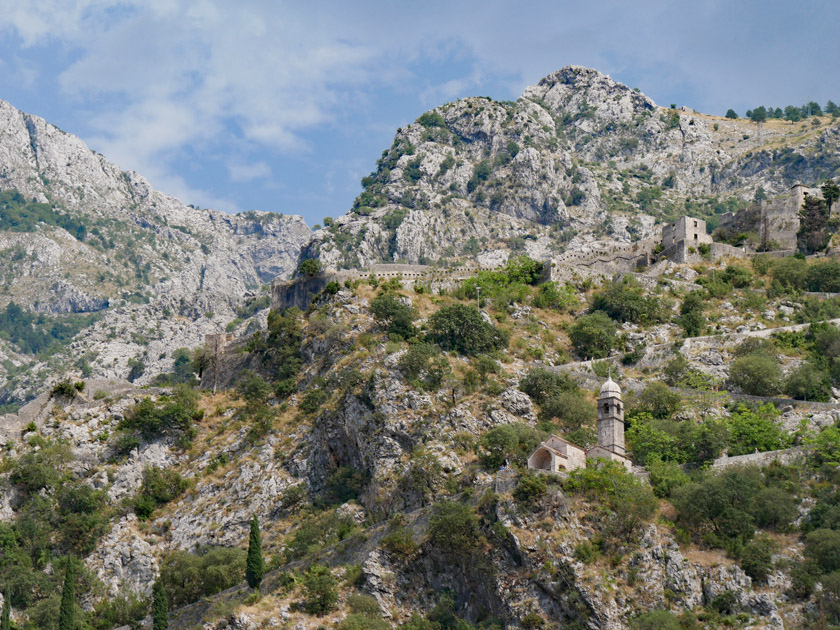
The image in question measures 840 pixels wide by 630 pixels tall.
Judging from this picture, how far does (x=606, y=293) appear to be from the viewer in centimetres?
8950

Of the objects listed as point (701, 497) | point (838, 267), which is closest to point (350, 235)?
point (838, 267)

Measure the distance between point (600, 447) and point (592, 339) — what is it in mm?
20917

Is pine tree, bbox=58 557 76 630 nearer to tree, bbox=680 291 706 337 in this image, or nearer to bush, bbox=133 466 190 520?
bush, bbox=133 466 190 520

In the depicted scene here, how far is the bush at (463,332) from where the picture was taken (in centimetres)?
7775

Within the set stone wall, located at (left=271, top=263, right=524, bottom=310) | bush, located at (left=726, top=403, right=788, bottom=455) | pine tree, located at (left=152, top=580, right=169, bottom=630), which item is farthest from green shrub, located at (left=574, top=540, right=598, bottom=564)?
stone wall, located at (left=271, top=263, right=524, bottom=310)

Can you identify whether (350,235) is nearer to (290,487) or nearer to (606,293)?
(606,293)

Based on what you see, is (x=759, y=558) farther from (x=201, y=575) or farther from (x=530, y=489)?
(x=201, y=575)

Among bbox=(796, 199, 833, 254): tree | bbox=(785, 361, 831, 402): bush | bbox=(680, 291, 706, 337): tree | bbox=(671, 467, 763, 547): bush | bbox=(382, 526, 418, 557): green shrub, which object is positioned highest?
bbox=(796, 199, 833, 254): tree

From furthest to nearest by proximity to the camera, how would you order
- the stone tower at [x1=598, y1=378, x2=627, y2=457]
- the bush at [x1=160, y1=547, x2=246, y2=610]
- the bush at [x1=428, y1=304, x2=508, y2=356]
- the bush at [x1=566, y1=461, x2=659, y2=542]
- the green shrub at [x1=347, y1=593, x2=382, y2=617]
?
the bush at [x1=428, y1=304, x2=508, y2=356]
the bush at [x1=160, y1=547, x2=246, y2=610]
the stone tower at [x1=598, y1=378, x2=627, y2=457]
the green shrub at [x1=347, y1=593, x2=382, y2=617]
the bush at [x1=566, y1=461, x2=659, y2=542]

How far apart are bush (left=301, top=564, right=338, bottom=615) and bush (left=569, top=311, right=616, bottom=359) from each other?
31935 millimetres

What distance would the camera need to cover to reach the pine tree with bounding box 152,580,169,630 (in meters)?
58.9

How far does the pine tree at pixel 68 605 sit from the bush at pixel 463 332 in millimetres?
29604

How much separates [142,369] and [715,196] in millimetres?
92036

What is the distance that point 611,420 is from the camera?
63094 mm
